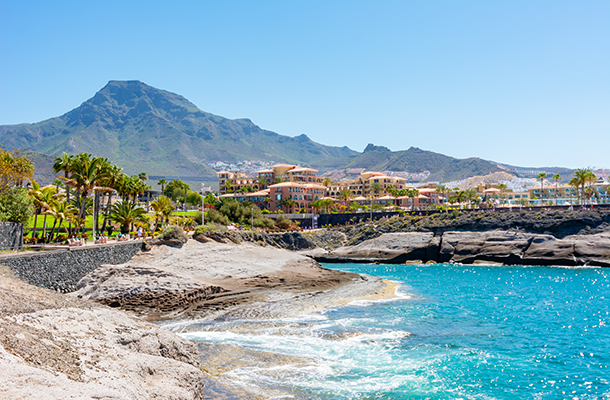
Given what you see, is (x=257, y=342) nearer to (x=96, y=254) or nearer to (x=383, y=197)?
(x=96, y=254)

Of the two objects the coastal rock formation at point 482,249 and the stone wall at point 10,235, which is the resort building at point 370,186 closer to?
the coastal rock formation at point 482,249

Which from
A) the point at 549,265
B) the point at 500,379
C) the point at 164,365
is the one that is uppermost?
the point at 164,365

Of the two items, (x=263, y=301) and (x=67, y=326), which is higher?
(x=67, y=326)

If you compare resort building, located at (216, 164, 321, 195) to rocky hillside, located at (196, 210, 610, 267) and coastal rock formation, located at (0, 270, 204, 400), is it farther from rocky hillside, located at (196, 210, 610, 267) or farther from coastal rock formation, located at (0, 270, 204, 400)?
coastal rock formation, located at (0, 270, 204, 400)

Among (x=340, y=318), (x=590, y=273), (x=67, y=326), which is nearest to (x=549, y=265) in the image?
(x=590, y=273)

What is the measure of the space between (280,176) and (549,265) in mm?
96569

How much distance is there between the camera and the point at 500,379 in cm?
1656

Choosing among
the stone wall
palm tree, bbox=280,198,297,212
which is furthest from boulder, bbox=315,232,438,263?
the stone wall

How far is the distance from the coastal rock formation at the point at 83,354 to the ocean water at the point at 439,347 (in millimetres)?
3289

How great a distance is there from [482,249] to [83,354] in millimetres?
64632

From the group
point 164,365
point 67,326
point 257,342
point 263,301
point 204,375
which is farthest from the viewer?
point 263,301

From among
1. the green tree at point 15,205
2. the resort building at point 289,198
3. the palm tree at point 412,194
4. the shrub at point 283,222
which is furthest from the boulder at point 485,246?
the palm tree at point 412,194

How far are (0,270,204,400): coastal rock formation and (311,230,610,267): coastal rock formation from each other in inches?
2298

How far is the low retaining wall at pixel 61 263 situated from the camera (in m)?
27.2
